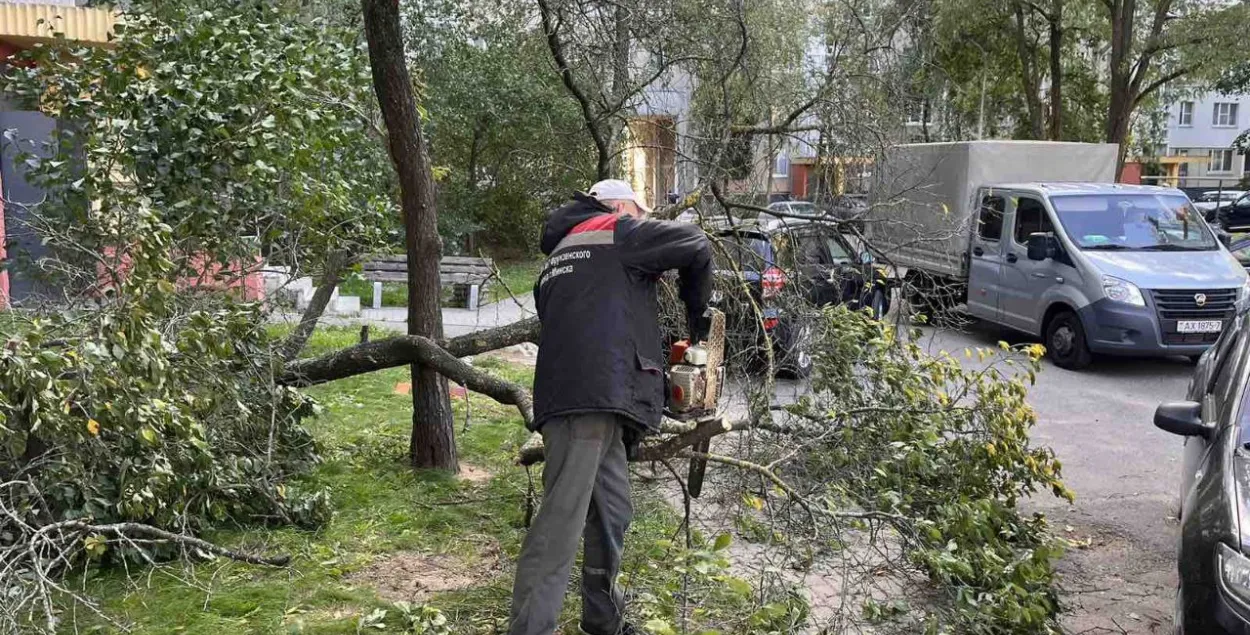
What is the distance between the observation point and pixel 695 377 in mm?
4109

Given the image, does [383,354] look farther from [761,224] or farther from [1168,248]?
[1168,248]

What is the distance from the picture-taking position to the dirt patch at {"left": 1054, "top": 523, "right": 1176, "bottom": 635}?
4.91m

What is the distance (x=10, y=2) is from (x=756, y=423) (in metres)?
9.41

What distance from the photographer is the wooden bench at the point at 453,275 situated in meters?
14.4

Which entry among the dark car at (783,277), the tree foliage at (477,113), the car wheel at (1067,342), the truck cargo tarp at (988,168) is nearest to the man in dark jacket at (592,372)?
the dark car at (783,277)

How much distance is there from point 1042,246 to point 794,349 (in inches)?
253

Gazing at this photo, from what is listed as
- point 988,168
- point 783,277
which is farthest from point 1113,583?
point 988,168

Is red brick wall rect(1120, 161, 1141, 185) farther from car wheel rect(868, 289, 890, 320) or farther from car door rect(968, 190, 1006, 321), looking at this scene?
car wheel rect(868, 289, 890, 320)

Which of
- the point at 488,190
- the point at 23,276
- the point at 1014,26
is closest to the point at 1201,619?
the point at 23,276

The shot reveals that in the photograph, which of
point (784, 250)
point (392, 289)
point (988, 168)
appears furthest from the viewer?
point (392, 289)

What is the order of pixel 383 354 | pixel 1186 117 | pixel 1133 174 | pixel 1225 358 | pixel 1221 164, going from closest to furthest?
1. pixel 1225 358
2. pixel 383 354
3. pixel 1133 174
4. pixel 1186 117
5. pixel 1221 164

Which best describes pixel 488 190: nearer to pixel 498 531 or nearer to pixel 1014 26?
pixel 1014 26

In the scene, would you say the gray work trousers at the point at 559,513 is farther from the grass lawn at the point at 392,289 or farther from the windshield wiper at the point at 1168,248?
the grass lawn at the point at 392,289

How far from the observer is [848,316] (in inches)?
239
